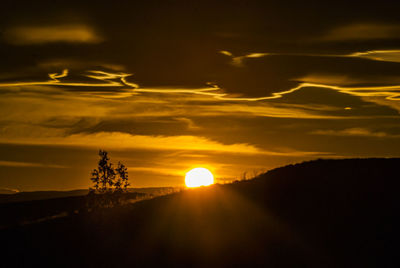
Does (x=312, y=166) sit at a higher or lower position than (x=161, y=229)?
higher

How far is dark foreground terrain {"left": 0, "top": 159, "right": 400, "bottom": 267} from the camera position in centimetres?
2282

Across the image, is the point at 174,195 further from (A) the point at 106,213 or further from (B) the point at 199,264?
(B) the point at 199,264

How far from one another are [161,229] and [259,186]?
521 centimetres

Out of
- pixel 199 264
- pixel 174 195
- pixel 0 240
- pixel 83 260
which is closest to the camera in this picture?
pixel 199 264

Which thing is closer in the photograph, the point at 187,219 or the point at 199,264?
the point at 199,264

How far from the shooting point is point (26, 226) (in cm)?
2923

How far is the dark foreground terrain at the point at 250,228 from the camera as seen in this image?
2282cm

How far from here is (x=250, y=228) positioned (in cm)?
2461

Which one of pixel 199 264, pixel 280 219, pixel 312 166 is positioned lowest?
pixel 199 264

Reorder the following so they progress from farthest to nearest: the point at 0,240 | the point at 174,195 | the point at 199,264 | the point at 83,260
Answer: the point at 174,195, the point at 0,240, the point at 83,260, the point at 199,264

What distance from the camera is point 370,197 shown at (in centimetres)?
2580

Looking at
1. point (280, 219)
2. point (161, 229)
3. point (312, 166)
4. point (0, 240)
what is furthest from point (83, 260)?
point (312, 166)

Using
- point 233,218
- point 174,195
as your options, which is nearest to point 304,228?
point 233,218

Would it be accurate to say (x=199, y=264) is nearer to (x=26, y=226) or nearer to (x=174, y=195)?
(x=174, y=195)
